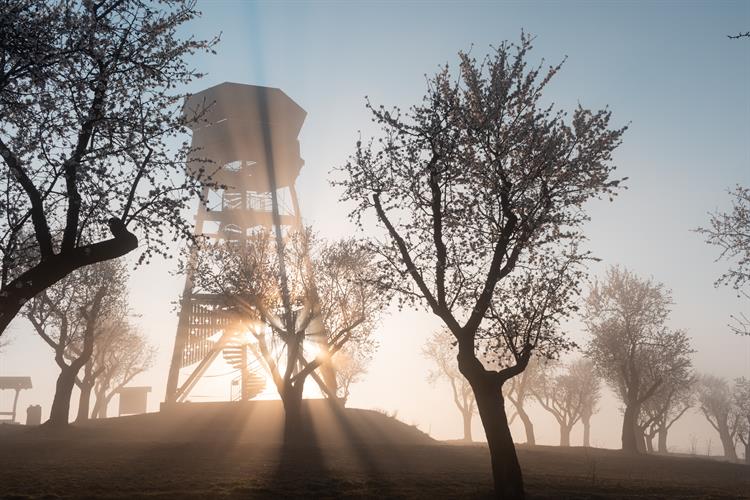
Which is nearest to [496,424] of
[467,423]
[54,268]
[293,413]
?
[54,268]

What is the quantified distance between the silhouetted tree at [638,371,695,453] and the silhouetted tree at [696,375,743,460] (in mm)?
4372

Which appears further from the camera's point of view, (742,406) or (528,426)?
(742,406)

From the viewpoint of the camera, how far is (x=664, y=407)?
155 ft

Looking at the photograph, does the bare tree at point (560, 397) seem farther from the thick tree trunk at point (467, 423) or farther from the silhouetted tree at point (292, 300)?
the silhouetted tree at point (292, 300)

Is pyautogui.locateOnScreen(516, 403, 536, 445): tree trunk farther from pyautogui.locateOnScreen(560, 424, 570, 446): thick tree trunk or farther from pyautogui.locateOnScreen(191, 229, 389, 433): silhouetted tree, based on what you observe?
pyautogui.locateOnScreen(191, 229, 389, 433): silhouetted tree

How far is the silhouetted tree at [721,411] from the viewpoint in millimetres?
75625

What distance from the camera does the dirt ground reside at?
15219 millimetres

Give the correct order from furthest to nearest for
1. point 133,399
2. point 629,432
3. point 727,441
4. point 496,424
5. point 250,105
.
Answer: point 727,441 → point 133,399 → point 250,105 → point 629,432 → point 496,424

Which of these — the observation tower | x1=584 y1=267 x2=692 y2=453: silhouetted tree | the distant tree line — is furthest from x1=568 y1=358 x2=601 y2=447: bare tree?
the observation tower

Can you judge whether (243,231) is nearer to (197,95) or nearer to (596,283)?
(197,95)

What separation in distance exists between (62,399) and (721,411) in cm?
8228

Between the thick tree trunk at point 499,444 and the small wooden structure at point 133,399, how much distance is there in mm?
48455

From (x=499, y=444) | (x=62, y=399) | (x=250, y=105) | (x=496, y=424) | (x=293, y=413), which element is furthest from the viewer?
(x=250, y=105)

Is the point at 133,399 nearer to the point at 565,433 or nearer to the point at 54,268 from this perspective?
the point at 54,268
